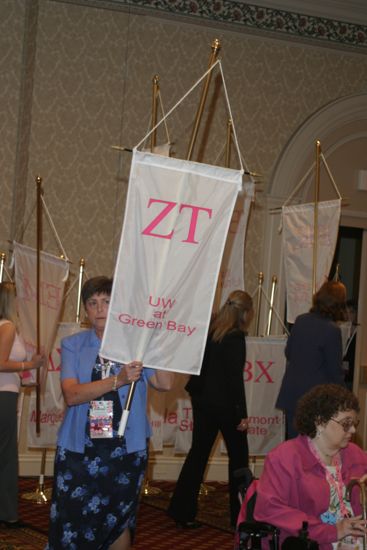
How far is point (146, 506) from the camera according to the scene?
623 cm

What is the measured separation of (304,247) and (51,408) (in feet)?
6.48

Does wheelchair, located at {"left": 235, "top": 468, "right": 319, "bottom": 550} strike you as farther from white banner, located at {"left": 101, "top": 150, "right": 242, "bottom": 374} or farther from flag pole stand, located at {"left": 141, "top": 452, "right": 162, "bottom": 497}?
flag pole stand, located at {"left": 141, "top": 452, "right": 162, "bottom": 497}

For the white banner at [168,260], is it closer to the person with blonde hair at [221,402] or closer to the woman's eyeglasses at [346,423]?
the woman's eyeglasses at [346,423]

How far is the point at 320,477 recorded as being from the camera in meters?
3.29

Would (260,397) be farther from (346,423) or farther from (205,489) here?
(346,423)

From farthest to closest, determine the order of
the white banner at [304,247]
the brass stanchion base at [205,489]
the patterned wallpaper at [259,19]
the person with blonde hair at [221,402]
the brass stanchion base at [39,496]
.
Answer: the patterned wallpaper at [259,19], the brass stanchion base at [205,489], the white banner at [304,247], the brass stanchion base at [39,496], the person with blonde hair at [221,402]

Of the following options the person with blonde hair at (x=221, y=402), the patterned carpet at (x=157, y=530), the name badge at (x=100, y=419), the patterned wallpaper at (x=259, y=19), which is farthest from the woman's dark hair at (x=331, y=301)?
the patterned wallpaper at (x=259, y=19)

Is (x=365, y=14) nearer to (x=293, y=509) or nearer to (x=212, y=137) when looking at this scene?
(x=212, y=137)

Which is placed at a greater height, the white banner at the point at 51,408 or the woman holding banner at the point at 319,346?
the woman holding banner at the point at 319,346

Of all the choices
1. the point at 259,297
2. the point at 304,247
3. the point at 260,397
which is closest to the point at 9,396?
the point at 260,397

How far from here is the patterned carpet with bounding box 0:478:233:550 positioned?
5.07m

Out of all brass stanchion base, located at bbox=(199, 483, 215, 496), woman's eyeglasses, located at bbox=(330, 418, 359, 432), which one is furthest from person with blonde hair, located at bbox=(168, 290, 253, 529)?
woman's eyeglasses, located at bbox=(330, 418, 359, 432)

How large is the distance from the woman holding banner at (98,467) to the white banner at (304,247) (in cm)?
300

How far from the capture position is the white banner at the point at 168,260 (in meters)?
3.44
